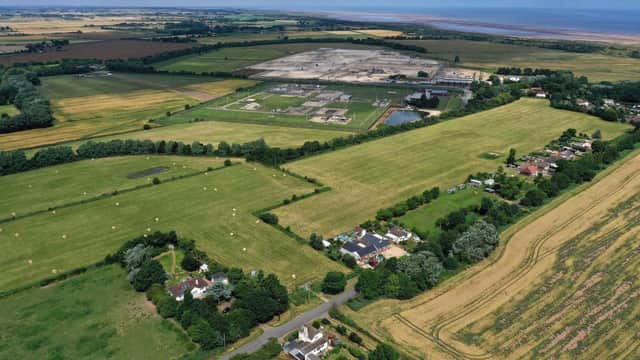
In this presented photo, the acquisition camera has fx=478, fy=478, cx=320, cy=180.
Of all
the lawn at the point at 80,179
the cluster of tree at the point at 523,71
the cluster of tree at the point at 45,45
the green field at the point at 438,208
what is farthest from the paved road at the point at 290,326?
the cluster of tree at the point at 45,45

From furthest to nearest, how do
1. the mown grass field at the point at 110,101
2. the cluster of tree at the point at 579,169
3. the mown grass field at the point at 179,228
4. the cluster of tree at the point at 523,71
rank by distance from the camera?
the cluster of tree at the point at 523,71
the mown grass field at the point at 110,101
the cluster of tree at the point at 579,169
the mown grass field at the point at 179,228

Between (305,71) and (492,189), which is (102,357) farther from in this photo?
(305,71)

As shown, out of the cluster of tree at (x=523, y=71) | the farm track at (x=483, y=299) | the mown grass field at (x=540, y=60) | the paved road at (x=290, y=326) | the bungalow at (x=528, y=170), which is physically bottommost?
the paved road at (x=290, y=326)

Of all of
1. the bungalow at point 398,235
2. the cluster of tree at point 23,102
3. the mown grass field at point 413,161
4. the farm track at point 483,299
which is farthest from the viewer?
the cluster of tree at point 23,102

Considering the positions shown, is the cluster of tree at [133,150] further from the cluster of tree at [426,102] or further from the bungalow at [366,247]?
the cluster of tree at [426,102]

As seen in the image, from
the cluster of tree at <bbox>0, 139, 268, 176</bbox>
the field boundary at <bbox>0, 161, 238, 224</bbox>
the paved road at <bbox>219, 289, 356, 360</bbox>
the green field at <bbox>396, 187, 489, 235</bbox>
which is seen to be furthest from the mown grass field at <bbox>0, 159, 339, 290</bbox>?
the green field at <bbox>396, 187, 489, 235</bbox>

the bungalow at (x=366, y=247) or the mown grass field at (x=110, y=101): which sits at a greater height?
the mown grass field at (x=110, y=101)

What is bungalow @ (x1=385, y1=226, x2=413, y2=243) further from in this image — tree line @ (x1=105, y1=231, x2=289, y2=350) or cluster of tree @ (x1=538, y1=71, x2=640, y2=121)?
cluster of tree @ (x1=538, y1=71, x2=640, y2=121)

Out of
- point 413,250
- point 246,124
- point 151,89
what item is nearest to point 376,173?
point 413,250
